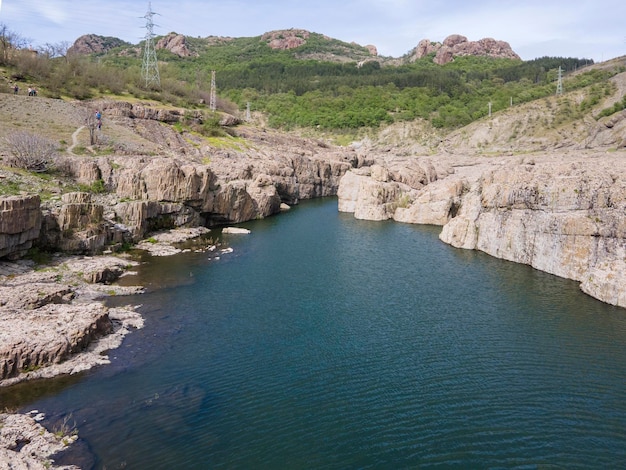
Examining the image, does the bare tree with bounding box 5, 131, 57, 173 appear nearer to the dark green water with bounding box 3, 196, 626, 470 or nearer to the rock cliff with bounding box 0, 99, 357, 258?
the rock cliff with bounding box 0, 99, 357, 258

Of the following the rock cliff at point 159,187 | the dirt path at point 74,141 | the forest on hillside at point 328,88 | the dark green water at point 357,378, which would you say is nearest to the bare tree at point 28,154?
the rock cliff at point 159,187

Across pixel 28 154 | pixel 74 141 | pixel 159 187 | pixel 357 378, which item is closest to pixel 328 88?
pixel 74 141

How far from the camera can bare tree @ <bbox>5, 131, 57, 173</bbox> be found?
143 ft

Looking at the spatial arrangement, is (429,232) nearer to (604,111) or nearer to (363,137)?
(604,111)

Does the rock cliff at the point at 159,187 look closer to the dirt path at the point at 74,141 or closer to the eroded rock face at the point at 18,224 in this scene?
the eroded rock face at the point at 18,224

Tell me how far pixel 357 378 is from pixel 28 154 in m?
38.8

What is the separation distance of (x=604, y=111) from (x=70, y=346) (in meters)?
114

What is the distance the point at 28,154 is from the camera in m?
43.9

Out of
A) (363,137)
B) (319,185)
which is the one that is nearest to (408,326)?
(319,185)

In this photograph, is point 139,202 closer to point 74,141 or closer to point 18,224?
point 18,224

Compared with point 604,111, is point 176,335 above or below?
below

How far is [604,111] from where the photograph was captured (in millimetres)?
102062

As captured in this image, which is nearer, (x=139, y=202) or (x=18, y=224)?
(x=18, y=224)

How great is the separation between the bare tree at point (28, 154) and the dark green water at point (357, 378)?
17.6 m
